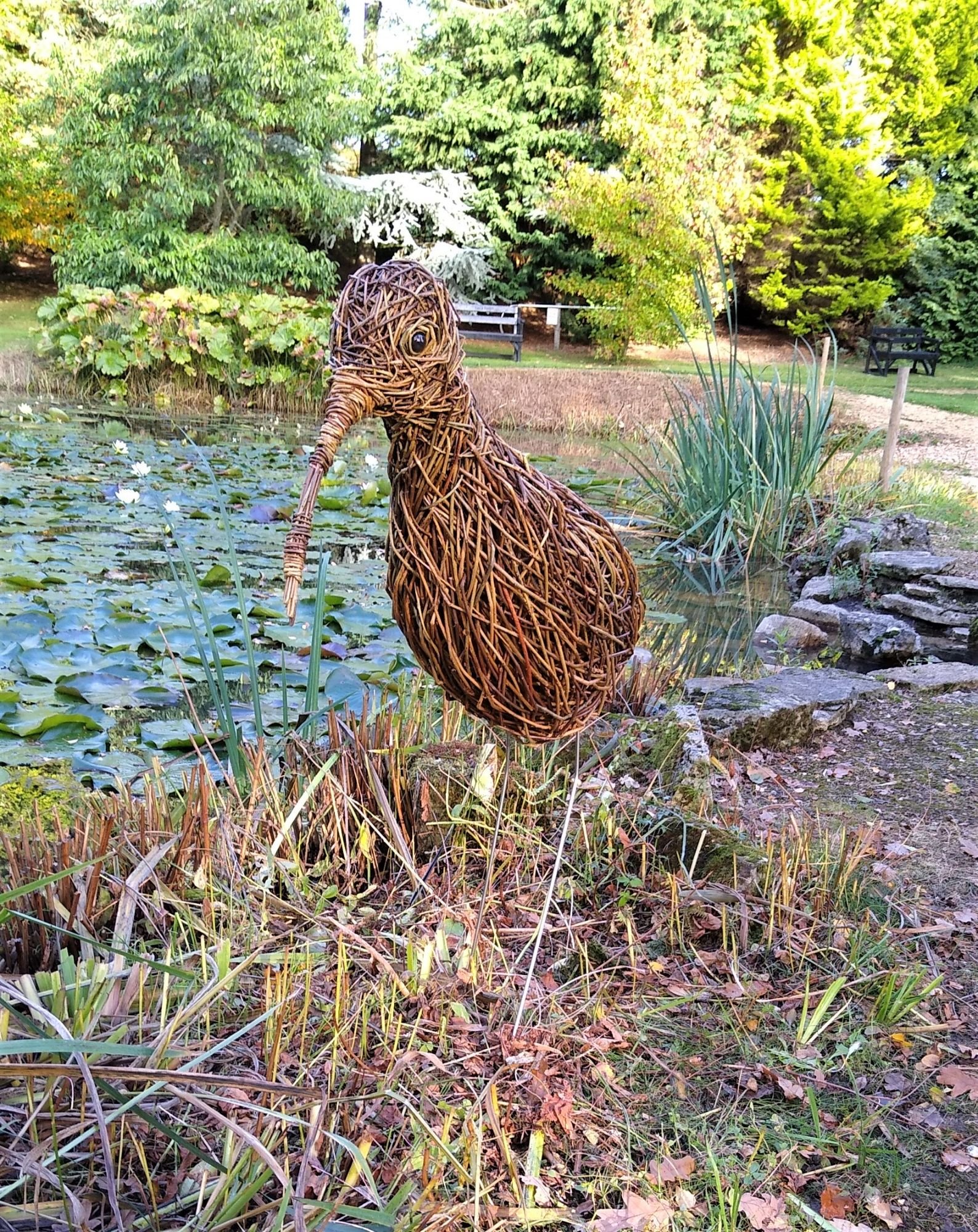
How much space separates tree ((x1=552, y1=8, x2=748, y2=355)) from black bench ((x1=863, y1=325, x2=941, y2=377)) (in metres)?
3.49

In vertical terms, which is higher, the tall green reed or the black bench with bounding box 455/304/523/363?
the black bench with bounding box 455/304/523/363

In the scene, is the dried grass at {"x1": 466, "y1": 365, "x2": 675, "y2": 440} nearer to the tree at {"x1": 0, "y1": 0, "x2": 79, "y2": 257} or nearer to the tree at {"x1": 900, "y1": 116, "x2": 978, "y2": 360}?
the tree at {"x1": 0, "y1": 0, "x2": 79, "y2": 257}

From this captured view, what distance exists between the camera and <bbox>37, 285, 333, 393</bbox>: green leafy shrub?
984 centimetres

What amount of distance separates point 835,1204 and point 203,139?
16.2 metres

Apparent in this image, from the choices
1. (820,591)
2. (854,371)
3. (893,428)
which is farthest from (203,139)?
(820,591)

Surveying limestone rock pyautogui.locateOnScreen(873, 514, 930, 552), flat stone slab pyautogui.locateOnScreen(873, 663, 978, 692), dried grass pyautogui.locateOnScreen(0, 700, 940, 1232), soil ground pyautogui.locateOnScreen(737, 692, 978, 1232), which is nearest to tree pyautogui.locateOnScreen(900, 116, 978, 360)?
limestone rock pyautogui.locateOnScreen(873, 514, 930, 552)

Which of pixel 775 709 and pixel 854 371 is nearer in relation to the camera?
pixel 775 709

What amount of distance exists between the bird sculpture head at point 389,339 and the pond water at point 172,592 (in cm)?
26

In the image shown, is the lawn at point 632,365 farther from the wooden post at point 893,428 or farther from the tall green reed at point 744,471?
the tall green reed at point 744,471

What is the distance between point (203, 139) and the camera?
14719mm

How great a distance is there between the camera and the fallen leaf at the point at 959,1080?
1.82 m

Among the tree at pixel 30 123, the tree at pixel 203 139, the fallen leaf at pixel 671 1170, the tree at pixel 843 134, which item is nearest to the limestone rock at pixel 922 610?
the fallen leaf at pixel 671 1170

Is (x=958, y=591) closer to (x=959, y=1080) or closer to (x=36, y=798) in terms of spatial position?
(x=959, y=1080)

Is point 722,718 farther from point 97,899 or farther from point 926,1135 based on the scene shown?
point 97,899
